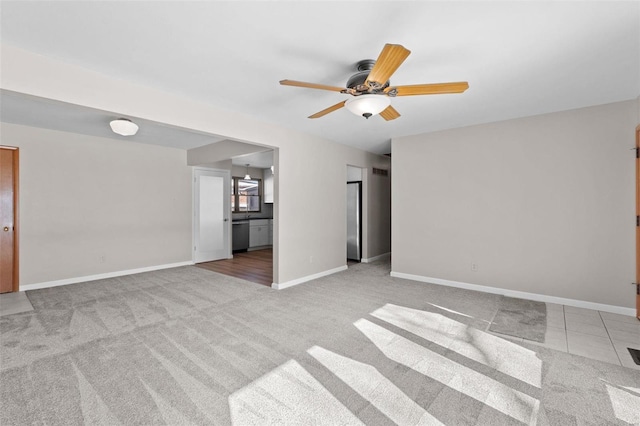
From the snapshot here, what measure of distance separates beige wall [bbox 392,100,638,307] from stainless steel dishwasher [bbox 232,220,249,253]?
4.53 m

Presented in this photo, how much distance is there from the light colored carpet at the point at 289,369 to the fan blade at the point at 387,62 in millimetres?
2197

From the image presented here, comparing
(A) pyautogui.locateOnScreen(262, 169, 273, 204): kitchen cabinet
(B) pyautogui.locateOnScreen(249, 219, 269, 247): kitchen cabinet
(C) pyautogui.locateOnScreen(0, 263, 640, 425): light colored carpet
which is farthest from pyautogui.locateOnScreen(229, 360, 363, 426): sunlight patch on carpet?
(A) pyautogui.locateOnScreen(262, 169, 273, 204): kitchen cabinet

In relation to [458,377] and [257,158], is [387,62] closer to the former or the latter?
[458,377]

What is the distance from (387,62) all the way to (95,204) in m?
5.59

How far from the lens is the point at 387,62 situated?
1.84 m

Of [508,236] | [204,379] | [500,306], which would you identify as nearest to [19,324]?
[204,379]

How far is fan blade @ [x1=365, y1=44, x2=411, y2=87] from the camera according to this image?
1692 mm

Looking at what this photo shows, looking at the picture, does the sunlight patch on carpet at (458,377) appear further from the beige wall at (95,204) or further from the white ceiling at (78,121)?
the beige wall at (95,204)

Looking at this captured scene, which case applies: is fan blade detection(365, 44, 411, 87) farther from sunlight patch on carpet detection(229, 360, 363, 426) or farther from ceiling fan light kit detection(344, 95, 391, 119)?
sunlight patch on carpet detection(229, 360, 363, 426)

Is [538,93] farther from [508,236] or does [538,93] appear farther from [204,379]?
[204,379]

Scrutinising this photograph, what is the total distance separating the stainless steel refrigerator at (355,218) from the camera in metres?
6.43

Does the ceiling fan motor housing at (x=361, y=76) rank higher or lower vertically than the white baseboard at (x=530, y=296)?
higher

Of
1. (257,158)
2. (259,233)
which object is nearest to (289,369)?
(257,158)

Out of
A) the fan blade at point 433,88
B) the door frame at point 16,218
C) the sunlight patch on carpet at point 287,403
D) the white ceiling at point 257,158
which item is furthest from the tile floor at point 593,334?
the door frame at point 16,218
